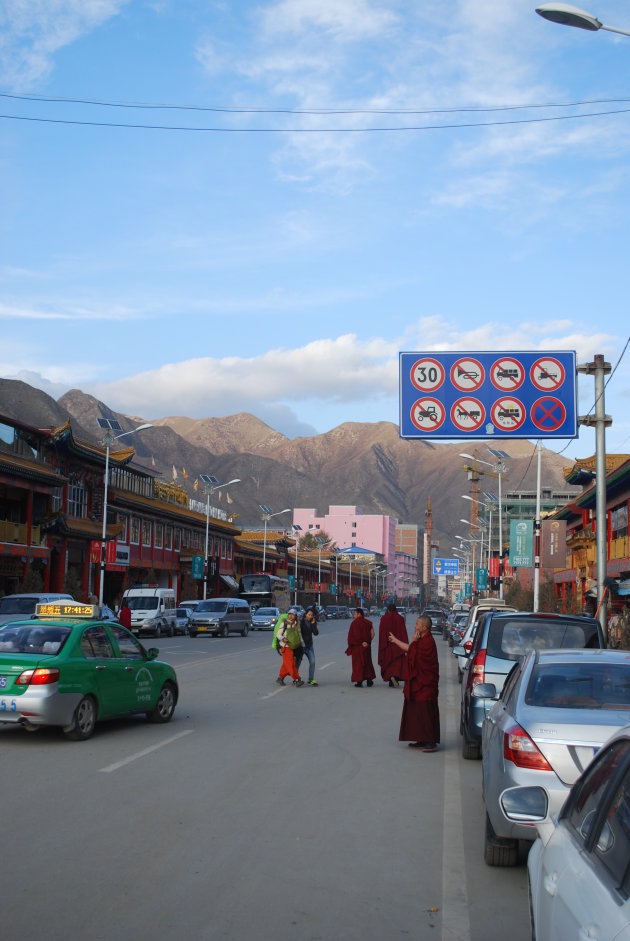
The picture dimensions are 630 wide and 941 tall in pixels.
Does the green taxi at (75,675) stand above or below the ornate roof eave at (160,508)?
below

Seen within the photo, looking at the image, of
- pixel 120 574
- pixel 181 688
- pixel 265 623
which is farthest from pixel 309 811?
pixel 120 574

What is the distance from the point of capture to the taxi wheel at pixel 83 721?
39.8 ft

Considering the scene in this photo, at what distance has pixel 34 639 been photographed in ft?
41.1

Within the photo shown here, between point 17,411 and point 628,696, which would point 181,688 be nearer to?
point 628,696

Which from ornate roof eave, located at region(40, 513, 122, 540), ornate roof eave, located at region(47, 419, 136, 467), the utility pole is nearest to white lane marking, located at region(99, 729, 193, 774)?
the utility pole

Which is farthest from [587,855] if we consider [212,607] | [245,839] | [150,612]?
[212,607]

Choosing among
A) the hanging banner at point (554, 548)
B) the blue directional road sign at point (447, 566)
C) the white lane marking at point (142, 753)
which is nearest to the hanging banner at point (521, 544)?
the hanging banner at point (554, 548)

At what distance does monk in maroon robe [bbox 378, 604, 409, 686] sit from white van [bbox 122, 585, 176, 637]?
28073 mm

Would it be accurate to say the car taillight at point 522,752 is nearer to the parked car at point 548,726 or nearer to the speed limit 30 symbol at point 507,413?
the parked car at point 548,726

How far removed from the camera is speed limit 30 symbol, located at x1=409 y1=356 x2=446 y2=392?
68.8 ft

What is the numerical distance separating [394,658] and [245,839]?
13.7m

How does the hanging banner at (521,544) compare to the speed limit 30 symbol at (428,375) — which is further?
the hanging banner at (521,544)

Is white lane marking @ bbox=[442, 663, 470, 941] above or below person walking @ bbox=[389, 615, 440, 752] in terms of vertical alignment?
below

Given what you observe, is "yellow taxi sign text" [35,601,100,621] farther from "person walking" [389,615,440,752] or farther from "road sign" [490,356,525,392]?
"road sign" [490,356,525,392]
